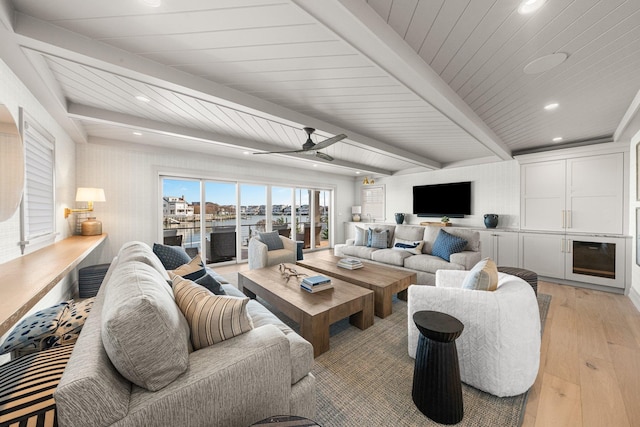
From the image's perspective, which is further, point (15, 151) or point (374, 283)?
point (374, 283)

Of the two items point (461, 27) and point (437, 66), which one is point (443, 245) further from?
point (461, 27)

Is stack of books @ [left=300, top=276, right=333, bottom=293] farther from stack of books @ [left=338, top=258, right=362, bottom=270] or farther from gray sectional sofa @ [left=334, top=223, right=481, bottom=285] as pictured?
gray sectional sofa @ [left=334, top=223, right=481, bottom=285]

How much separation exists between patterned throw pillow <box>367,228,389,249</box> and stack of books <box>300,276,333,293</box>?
242 centimetres

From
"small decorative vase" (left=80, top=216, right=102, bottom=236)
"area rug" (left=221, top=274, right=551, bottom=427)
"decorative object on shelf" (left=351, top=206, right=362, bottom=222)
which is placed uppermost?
"decorative object on shelf" (left=351, top=206, right=362, bottom=222)

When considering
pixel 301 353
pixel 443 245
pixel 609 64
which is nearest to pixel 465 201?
pixel 443 245

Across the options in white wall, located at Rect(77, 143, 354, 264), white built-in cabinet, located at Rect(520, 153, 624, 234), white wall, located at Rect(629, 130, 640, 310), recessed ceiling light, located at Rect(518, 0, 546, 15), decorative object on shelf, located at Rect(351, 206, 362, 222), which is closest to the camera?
recessed ceiling light, located at Rect(518, 0, 546, 15)

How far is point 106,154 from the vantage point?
12.9 feet

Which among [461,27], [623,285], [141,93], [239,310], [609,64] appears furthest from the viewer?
[623,285]

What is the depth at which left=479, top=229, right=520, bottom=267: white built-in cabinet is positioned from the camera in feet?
14.7

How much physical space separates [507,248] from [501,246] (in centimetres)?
10

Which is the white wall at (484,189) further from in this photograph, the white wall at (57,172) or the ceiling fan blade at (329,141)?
the white wall at (57,172)

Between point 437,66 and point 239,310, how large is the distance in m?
2.27

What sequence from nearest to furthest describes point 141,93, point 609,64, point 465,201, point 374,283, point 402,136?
1. point 609,64
2. point 141,93
3. point 374,283
4. point 402,136
5. point 465,201

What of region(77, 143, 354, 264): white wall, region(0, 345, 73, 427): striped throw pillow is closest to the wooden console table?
region(0, 345, 73, 427): striped throw pillow
